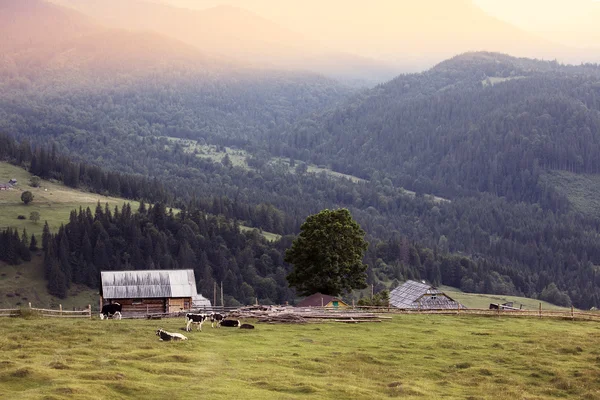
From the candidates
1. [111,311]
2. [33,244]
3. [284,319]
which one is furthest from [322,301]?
[33,244]

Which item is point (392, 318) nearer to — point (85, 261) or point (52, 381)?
point (52, 381)

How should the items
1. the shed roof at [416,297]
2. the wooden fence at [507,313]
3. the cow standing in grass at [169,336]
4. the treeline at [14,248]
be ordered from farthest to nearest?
the treeline at [14,248] < the shed roof at [416,297] < the wooden fence at [507,313] < the cow standing in grass at [169,336]

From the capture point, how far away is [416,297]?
113 m

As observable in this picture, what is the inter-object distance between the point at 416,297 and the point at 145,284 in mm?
40965

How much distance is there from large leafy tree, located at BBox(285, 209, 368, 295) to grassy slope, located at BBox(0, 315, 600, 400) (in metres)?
26.3

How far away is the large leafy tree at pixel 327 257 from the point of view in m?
94.2

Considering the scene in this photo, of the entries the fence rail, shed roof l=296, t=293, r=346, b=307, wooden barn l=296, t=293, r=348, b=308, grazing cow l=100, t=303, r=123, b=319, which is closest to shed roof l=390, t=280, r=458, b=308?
shed roof l=296, t=293, r=346, b=307

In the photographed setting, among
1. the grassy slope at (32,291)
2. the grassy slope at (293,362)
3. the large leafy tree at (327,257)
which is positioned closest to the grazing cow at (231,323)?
the grassy slope at (293,362)

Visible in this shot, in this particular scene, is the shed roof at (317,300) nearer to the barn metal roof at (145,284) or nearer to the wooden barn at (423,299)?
the barn metal roof at (145,284)

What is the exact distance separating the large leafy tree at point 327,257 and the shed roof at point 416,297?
1875cm

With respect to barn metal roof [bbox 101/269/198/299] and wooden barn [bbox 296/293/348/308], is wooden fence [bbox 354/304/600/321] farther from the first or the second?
barn metal roof [bbox 101/269/198/299]

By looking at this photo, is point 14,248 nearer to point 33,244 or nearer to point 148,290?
point 33,244

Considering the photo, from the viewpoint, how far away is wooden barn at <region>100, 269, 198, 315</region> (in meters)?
89.1

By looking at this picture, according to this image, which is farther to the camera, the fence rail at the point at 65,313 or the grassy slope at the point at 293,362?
the fence rail at the point at 65,313
